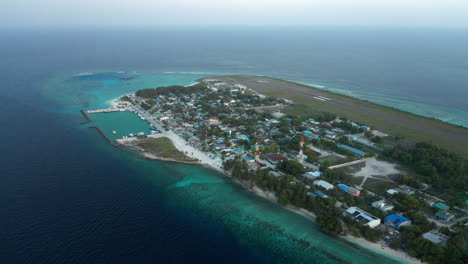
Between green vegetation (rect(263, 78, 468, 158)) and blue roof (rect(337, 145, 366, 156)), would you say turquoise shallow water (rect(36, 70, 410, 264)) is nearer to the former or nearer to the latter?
blue roof (rect(337, 145, 366, 156))

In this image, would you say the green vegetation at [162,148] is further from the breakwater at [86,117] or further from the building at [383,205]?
the building at [383,205]

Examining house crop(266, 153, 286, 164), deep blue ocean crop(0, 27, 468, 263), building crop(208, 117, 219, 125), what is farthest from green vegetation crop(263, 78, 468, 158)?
house crop(266, 153, 286, 164)

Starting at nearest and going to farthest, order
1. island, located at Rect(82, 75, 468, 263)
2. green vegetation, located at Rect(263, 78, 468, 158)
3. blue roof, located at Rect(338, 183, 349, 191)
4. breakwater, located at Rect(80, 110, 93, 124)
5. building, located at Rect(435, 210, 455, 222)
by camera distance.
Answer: island, located at Rect(82, 75, 468, 263) → building, located at Rect(435, 210, 455, 222) → blue roof, located at Rect(338, 183, 349, 191) → green vegetation, located at Rect(263, 78, 468, 158) → breakwater, located at Rect(80, 110, 93, 124)

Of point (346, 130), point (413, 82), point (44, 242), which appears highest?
point (413, 82)

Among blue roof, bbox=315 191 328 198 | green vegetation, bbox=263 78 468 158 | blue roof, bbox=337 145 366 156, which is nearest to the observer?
blue roof, bbox=315 191 328 198

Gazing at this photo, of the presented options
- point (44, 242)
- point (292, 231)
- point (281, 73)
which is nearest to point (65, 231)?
point (44, 242)

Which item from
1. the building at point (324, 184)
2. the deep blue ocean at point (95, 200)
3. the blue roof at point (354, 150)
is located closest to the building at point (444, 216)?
the building at point (324, 184)

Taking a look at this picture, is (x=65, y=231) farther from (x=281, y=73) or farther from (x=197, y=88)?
(x=281, y=73)

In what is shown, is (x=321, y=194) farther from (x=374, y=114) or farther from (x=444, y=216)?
(x=374, y=114)
